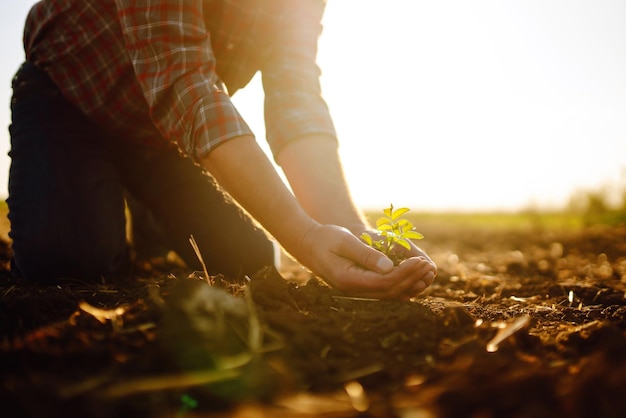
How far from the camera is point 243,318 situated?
113cm

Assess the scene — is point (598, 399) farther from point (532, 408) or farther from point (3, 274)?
point (3, 274)

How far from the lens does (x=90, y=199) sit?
7.82 ft

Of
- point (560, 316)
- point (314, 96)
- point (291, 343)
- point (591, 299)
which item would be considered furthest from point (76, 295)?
point (591, 299)

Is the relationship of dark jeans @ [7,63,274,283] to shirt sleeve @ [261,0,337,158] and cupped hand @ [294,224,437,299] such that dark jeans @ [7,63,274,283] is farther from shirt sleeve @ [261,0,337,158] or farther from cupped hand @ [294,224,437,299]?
cupped hand @ [294,224,437,299]

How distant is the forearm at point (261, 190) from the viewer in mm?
1683

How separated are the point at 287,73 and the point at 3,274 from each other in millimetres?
→ 1953

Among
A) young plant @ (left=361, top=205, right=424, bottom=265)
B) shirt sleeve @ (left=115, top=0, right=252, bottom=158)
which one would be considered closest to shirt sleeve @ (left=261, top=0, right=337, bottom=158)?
shirt sleeve @ (left=115, top=0, right=252, bottom=158)

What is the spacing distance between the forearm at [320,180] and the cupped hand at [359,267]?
0.43 meters

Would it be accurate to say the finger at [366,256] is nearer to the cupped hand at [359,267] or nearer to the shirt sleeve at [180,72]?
the cupped hand at [359,267]

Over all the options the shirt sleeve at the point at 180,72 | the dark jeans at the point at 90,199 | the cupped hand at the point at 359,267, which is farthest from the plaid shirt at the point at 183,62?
the cupped hand at the point at 359,267

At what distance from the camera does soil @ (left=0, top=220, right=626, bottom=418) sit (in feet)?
2.69

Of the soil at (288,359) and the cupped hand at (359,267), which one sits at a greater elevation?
the cupped hand at (359,267)

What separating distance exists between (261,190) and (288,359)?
2.62ft

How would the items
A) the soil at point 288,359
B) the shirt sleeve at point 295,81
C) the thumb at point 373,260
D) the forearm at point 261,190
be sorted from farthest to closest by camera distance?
the shirt sleeve at point 295,81
the forearm at point 261,190
the thumb at point 373,260
the soil at point 288,359
